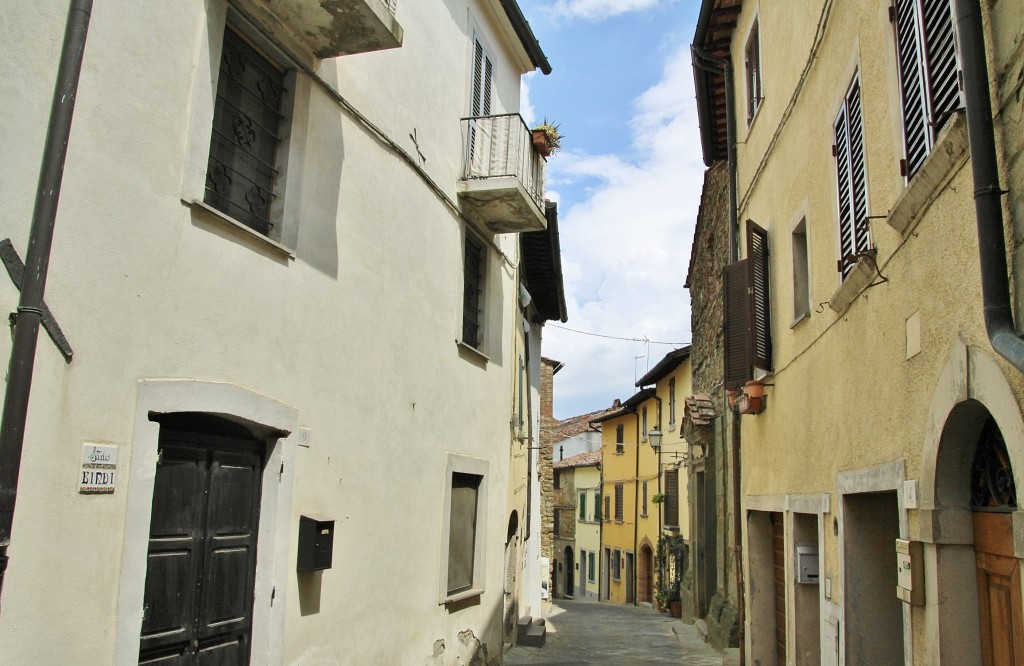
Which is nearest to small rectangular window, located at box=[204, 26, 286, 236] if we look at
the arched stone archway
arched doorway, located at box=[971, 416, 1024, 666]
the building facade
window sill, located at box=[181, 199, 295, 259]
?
window sill, located at box=[181, 199, 295, 259]

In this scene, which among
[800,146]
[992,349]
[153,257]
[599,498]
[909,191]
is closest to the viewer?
[992,349]

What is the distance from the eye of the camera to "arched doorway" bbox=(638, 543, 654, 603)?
104ft

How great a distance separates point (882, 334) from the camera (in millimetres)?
5238

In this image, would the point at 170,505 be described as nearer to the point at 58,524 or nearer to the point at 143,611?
the point at 143,611

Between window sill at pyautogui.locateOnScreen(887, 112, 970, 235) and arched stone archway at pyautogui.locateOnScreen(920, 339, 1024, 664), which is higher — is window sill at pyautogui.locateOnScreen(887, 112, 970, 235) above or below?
above

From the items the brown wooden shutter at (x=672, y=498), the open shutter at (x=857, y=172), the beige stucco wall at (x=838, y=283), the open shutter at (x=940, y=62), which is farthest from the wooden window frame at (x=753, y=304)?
the brown wooden shutter at (x=672, y=498)

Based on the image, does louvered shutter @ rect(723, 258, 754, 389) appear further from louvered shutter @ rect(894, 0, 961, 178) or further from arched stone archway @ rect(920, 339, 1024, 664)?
arched stone archway @ rect(920, 339, 1024, 664)

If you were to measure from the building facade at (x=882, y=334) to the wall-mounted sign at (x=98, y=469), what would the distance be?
4.10m

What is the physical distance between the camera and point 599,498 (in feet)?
134

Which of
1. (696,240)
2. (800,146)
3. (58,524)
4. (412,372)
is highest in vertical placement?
(696,240)

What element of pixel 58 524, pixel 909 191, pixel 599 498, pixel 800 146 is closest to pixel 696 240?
pixel 800 146

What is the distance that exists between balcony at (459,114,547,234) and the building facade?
2518 mm

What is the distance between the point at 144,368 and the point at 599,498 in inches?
1472

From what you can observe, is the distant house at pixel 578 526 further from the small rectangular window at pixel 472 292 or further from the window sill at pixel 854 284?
the window sill at pixel 854 284
